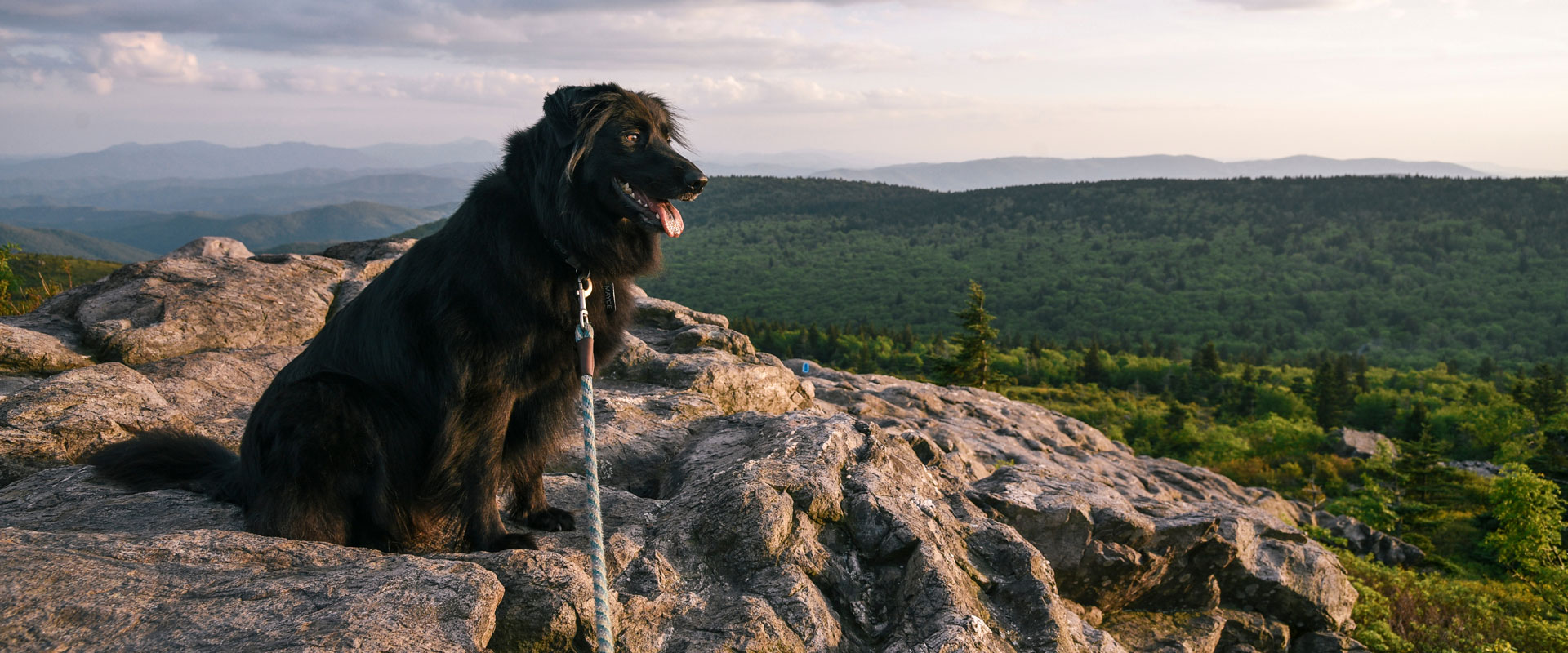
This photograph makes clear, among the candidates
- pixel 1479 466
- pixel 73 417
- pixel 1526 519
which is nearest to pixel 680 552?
pixel 73 417

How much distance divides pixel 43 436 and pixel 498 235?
375 cm

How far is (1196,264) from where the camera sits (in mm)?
131250

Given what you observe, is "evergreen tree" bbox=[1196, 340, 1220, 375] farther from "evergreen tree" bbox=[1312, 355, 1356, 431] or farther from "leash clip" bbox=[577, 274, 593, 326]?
"leash clip" bbox=[577, 274, 593, 326]

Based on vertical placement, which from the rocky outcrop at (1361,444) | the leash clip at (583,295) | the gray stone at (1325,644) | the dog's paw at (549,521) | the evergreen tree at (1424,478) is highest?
the leash clip at (583,295)

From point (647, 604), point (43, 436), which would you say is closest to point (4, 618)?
point (647, 604)

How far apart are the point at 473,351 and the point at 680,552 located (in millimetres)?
1429

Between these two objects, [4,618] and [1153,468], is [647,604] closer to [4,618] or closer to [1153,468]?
[4,618]

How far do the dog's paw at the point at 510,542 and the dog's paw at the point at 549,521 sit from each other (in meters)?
0.44

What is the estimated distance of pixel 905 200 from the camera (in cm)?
18150

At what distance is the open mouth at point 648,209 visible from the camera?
12.5 ft

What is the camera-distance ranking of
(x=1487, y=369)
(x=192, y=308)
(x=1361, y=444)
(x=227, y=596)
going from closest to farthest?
(x=227, y=596)
(x=192, y=308)
(x=1361, y=444)
(x=1487, y=369)

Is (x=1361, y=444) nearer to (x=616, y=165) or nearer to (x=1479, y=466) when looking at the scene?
(x=1479, y=466)

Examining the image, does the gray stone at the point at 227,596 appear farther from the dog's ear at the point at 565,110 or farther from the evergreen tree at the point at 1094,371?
the evergreen tree at the point at 1094,371

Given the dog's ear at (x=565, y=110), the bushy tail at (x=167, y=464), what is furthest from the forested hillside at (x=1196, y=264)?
the bushy tail at (x=167, y=464)
